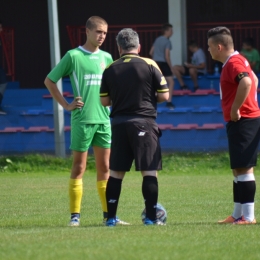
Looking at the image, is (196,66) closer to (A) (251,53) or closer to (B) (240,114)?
(A) (251,53)

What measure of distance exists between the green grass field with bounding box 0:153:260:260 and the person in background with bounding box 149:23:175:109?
271cm

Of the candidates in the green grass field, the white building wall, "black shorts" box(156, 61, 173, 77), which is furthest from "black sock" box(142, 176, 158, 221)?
the white building wall

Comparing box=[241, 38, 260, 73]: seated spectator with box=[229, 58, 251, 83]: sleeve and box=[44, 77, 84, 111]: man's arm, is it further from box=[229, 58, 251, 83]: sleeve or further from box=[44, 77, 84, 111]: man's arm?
box=[229, 58, 251, 83]: sleeve

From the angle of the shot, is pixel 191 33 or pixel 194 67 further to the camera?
pixel 191 33

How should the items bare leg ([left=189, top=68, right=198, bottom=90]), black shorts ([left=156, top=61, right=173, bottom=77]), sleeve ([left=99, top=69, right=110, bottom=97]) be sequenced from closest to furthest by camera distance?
sleeve ([left=99, top=69, right=110, bottom=97])
black shorts ([left=156, top=61, right=173, bottom=77])
bare leg ([left=189, top=68, right=198, bottom=90])

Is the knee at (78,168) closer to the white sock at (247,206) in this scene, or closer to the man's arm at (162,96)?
the man's arm at (162,96)

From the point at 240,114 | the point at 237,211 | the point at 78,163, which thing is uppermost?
the point at 240,114

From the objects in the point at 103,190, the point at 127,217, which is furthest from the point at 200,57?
the point at 103,190

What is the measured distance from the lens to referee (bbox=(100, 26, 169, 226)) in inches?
341

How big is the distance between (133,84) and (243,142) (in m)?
1.27

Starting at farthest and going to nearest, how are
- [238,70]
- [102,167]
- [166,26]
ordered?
[166,26], [102,167], [238,70]

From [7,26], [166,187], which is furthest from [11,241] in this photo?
[7,26]

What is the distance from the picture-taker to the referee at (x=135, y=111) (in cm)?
866

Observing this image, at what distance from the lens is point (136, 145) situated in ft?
28.3
